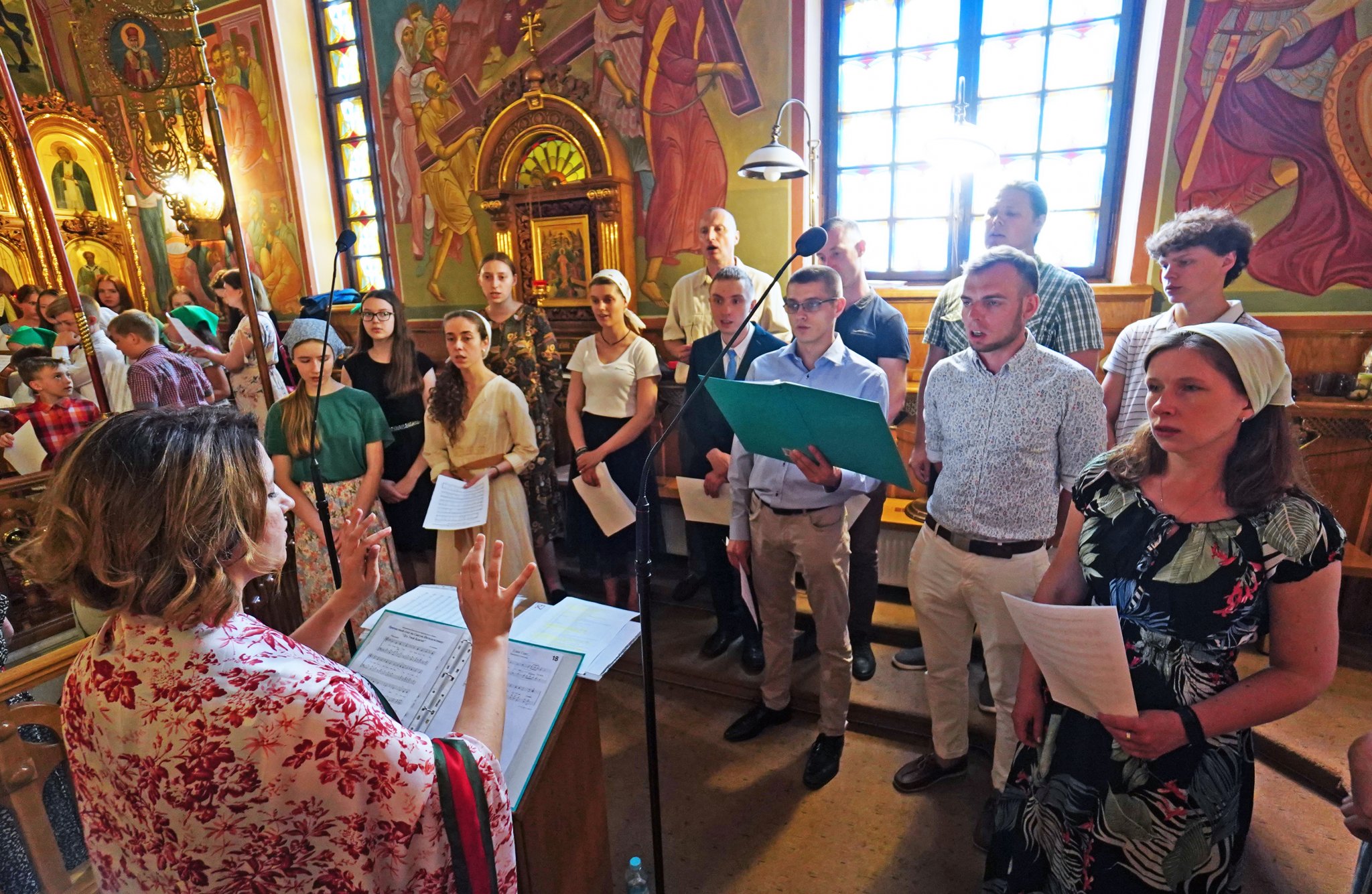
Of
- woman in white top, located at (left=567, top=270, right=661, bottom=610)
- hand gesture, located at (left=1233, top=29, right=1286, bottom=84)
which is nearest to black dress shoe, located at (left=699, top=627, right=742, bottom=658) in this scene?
woman in white top, located at (left=567, top=270, right=661, bottom=610)

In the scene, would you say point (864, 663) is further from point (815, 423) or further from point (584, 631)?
point (584, 631)

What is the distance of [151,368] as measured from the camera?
3.61 metres

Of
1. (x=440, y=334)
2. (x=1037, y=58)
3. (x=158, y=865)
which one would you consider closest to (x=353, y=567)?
(x=158, y=865)

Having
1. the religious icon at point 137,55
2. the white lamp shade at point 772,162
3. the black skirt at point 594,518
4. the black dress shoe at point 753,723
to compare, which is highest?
the religious icon at point 137,55

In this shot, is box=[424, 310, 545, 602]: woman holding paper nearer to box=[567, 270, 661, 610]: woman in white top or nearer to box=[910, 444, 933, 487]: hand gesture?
box=[567, 270, 661, 610]: woman in white top

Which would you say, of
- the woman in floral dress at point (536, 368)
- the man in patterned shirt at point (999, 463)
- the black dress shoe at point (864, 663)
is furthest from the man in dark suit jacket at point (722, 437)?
the man in patterned shirt at point (999, 463)

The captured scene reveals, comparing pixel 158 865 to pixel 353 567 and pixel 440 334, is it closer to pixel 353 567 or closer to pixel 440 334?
pixel 353 567

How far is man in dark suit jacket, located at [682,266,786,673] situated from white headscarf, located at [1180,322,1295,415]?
5.05ft

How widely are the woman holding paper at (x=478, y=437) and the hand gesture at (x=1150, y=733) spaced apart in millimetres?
2181

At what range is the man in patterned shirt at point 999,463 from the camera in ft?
6.15

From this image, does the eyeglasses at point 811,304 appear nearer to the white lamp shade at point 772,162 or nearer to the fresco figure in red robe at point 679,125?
the white lamp shade at point 772,162

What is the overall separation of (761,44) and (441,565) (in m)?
3.83

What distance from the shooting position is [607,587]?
3.34 meters

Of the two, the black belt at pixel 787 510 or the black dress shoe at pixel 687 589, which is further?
the black dress shoe at pixel 687 589
